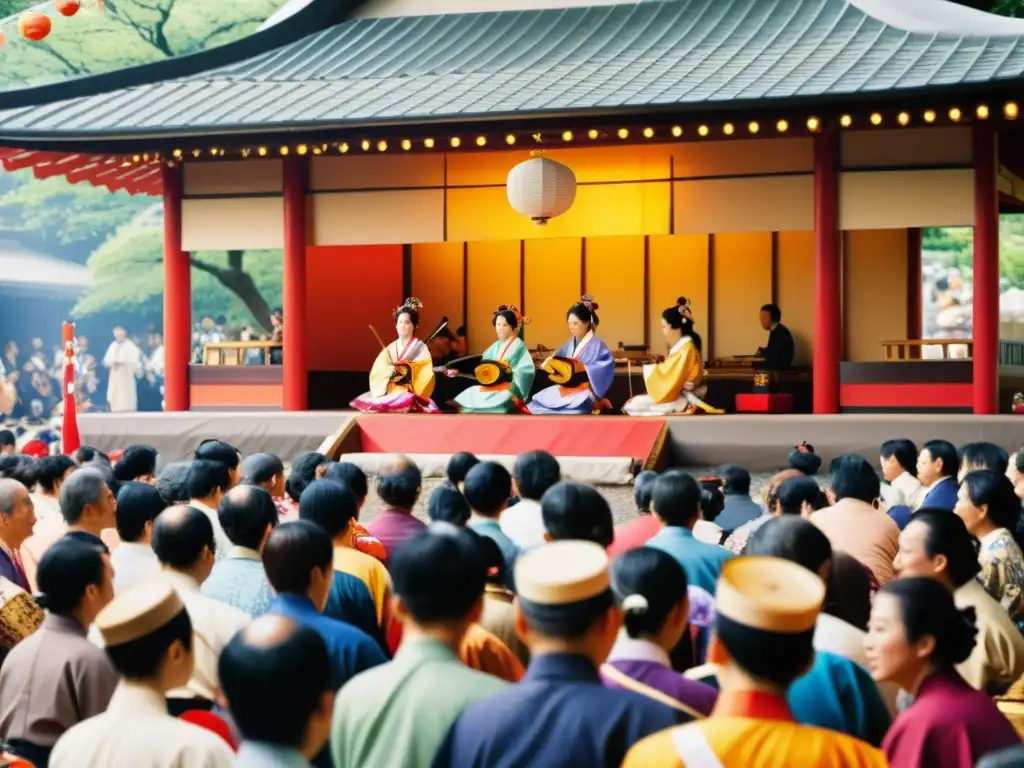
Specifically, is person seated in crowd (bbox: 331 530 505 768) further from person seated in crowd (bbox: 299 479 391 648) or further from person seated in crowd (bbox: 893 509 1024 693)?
person seated in crowd (bbox: 893 509 1024 693)

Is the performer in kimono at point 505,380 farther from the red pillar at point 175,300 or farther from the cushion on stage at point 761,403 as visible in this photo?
the red pillar at point 175,300

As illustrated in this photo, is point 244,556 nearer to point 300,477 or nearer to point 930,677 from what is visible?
point 300,477

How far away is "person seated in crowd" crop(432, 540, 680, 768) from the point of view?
95.3 inches

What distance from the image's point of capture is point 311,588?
134 inches

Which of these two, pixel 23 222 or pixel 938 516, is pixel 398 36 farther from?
pixel 23 222

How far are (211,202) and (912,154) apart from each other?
6934mm

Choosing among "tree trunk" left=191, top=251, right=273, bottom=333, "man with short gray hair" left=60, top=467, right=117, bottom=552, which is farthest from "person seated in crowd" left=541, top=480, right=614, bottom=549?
"tree trunk" left=191, top=251, right=273, bottom=333

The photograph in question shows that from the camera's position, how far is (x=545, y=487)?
17.2 feet

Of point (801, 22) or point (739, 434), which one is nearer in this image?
point (739, 434)

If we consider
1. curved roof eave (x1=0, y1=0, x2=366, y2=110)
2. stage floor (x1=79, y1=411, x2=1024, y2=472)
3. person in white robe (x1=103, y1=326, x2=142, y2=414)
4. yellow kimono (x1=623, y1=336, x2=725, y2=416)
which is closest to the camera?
stage floor (x1=79, y1=411, x2=1024, y2=472)

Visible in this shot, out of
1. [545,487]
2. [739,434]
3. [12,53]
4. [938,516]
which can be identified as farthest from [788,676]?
[12,53]

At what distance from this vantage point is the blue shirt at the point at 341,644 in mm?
3244

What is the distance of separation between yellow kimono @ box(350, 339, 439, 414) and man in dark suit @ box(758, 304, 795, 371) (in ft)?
13.2

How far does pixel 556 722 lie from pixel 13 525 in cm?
308
